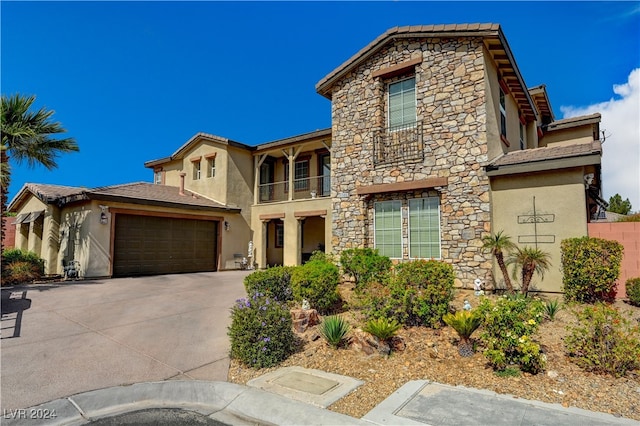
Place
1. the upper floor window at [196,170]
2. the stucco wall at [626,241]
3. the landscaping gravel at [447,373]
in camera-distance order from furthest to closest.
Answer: the upper floor window at [196,170], the stucco wall at [626,241], the landscaping gravel at [447,373]

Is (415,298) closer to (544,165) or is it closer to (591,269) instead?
(591,269)

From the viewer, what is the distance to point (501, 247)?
9828 mm

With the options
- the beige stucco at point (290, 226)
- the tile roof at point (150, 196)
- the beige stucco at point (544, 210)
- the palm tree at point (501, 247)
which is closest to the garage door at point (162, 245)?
the tile roof at point (150, 196)

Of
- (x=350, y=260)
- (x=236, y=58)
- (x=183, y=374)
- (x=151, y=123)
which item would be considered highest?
(x=151, y=123)

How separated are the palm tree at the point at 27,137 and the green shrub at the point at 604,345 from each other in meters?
16.4

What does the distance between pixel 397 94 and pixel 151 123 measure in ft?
109

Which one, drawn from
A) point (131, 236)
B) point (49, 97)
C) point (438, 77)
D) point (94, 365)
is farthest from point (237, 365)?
point (49, 97)

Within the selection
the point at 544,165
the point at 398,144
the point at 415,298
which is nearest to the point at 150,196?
the point at 398,144

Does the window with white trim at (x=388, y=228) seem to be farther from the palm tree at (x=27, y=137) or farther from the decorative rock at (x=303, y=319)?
the palm tree at (x=27, y=137)

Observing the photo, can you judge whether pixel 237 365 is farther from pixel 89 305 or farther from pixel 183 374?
pixel 89 305

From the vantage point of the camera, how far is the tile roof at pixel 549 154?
9.17 metres

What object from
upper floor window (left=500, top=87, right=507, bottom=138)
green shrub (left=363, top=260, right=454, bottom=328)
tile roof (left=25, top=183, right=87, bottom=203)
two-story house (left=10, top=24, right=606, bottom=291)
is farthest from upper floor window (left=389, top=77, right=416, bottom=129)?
tile roof (left=25, top=183, right=87, bottom=203)

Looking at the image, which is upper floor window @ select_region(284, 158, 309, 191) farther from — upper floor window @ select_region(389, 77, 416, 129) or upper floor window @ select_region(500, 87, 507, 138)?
upper floor window @ select_region(500, 87, 507, 138)

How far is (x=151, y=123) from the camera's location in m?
38.3
